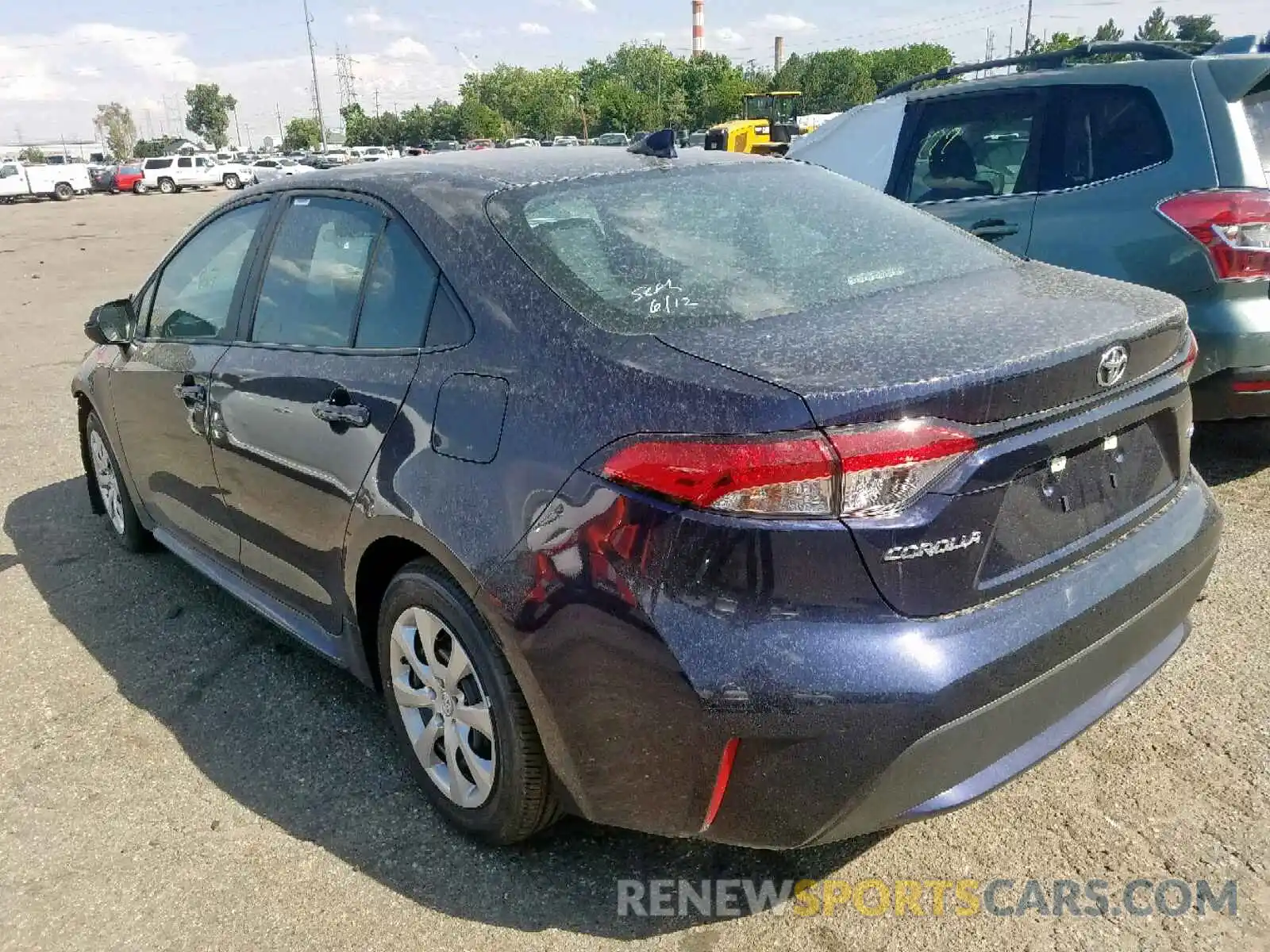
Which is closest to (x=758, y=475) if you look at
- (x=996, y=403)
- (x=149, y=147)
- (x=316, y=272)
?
(x=996, y=403)

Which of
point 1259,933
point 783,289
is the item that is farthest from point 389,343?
point 1259,933

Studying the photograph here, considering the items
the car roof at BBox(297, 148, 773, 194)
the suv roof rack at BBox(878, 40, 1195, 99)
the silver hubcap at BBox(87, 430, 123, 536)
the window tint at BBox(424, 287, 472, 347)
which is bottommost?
the silver hubcap at BBox(87, 430, 123, 536)

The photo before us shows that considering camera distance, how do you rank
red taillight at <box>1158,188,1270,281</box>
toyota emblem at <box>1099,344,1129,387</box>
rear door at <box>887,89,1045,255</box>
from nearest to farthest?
toyota emblem at <box>1099,344,1129,387</box> < red taillight at <box>1158,188,1270,281</box> < rear door at <box>887,89,1045,255</box>

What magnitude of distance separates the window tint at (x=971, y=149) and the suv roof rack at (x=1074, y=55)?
384mm

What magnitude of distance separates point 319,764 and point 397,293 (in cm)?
137

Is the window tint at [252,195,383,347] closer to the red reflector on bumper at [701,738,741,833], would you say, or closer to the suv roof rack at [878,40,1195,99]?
the red reflector on bumper at [701,738,741,833]

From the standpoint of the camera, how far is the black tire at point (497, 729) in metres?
2.29

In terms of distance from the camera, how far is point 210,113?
376 feet

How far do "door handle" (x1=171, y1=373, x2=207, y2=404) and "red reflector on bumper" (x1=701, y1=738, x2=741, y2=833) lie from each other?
7.44ft

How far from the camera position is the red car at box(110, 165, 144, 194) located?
51.2 m

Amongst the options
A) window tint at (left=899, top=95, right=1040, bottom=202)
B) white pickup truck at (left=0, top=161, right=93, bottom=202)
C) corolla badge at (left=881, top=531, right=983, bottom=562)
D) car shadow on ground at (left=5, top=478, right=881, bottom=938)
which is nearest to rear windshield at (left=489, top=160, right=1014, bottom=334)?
corolla badge at (left=881, top=531, right=983, bottom=562)

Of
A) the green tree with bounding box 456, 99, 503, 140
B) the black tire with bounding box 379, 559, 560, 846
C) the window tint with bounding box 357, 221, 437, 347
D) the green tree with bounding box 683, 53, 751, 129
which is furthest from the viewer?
the green tree with bounding box 456, 99, 503, 140

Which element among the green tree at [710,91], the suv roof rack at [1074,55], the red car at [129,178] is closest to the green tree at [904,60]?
the green tree at [710,91]

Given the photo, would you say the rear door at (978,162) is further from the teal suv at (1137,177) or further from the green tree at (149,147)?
the green tree at (149,147)
